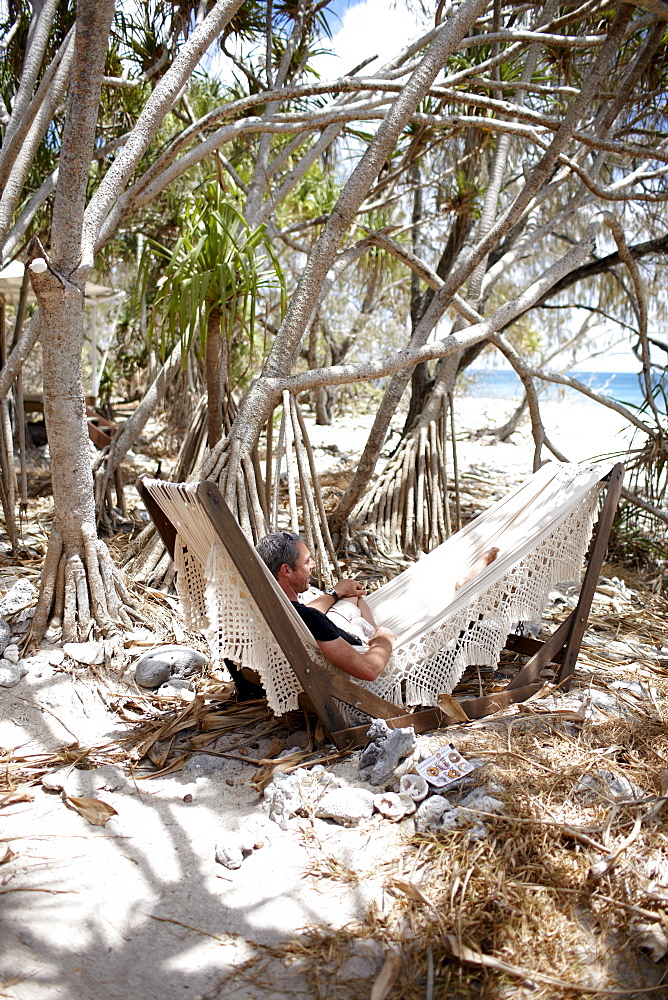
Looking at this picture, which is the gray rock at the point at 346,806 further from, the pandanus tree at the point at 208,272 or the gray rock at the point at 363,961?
the pandanus tree at the point at 208,272

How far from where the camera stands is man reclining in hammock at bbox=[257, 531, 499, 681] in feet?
6.93

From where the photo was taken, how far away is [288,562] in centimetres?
223

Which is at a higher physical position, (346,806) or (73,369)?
(73,369)

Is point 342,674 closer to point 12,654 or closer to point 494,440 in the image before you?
point 12,654

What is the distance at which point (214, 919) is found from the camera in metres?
1.60

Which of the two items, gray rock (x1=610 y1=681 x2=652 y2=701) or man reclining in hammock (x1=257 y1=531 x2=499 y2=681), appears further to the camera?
gray rock (x1=610 y1=681 x2=652 y2=701)

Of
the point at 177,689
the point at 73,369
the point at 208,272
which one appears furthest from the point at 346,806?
the point at 208,272

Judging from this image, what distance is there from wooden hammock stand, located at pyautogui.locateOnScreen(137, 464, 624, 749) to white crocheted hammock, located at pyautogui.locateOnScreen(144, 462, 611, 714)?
1.3 inches

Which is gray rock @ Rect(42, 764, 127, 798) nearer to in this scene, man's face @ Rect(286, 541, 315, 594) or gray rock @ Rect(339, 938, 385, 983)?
man's face @ Rect(286, 541, 315, 594)

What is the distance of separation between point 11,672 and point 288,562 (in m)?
1.07

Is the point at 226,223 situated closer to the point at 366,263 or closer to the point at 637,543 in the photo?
the point at 637,543

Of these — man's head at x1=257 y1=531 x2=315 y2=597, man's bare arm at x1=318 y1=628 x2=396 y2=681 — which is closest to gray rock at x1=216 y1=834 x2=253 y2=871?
man's bare arm at x1=318 y1=628 x2=396 y2=681

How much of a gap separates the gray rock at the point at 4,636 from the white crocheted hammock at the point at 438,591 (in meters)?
0.89

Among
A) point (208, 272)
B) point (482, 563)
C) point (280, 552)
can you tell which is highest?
point (208, 272)
